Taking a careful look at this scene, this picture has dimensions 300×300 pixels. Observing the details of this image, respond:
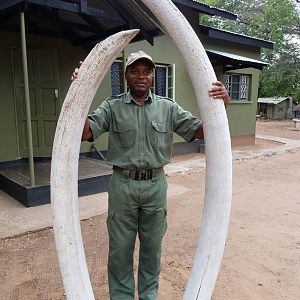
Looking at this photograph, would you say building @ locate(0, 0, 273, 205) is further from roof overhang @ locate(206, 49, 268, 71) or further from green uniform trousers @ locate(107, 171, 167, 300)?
→ green uniform trousers @ locate(107, 171, 167, 300)

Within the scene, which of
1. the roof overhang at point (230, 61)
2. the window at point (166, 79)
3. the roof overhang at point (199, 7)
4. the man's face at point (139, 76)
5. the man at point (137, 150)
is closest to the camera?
the man's face at point (139, 76)

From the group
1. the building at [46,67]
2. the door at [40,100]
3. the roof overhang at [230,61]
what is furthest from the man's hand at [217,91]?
the roof overhang at [230,61]

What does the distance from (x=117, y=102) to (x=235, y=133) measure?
30.3 ft

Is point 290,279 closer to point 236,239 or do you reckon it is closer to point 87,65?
point 236,239

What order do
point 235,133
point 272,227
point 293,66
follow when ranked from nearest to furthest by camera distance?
point 272,227 → point 235,133 → point 293,66

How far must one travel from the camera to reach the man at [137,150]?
201cm

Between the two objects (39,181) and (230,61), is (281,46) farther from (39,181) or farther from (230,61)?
(39,181)

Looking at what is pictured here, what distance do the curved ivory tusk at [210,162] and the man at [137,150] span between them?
0.31m

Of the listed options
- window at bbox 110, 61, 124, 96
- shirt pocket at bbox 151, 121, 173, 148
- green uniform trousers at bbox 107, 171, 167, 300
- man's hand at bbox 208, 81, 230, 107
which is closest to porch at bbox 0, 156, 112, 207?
window at bbox 110, 61, 124, 96

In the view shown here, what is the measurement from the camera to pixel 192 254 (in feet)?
10.7

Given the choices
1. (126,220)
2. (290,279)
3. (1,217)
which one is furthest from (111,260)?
(1,217)

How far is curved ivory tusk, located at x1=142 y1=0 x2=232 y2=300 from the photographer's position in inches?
67.2

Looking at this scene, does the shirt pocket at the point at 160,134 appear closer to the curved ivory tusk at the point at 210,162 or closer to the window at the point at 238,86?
the curved ivory tusk at the point at 210,162

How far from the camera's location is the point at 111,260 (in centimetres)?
219
